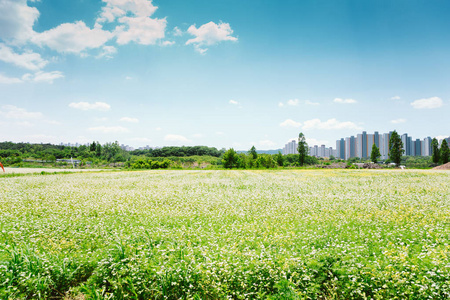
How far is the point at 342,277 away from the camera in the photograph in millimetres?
5297

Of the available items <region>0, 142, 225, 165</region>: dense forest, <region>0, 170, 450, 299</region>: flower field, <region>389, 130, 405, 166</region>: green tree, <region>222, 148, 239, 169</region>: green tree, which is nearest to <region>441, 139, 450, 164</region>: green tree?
<region>389, 130, 405, 166</region>: green tree

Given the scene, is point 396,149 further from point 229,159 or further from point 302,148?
point 229,159

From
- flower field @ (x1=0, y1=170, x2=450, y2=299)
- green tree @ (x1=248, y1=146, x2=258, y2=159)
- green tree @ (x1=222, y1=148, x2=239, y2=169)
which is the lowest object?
flower field @ (x1=0, y1=170, x2=450, y2=299)

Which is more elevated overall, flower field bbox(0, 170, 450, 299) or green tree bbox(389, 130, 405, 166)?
green tree bbox(389, 130, 405, 166)

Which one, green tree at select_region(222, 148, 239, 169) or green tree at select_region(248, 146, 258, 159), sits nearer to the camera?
green tree at select_region(222, 148, 239, 169)

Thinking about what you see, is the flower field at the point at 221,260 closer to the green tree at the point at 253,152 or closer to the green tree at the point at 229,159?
the green tree at the point at 229,159

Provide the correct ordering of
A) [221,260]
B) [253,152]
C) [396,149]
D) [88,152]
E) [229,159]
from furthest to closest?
[88,152], [253,152], [396,149], [229,159], [221,260]

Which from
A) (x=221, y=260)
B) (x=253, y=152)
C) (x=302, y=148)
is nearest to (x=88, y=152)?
(x=253, y=152)

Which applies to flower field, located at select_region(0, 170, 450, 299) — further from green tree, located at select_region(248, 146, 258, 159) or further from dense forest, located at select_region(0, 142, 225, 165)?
Answer: dense forest, located at select_region(0, 142, 225, 165)

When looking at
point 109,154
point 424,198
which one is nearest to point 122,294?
point 424,198

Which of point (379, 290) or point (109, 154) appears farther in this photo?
point (109, 154)

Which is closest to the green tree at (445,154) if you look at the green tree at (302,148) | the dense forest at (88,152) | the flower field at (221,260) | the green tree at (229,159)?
the green tree at (302,148)

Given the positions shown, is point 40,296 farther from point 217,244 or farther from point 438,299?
point 438,299

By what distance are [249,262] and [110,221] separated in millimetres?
6848
